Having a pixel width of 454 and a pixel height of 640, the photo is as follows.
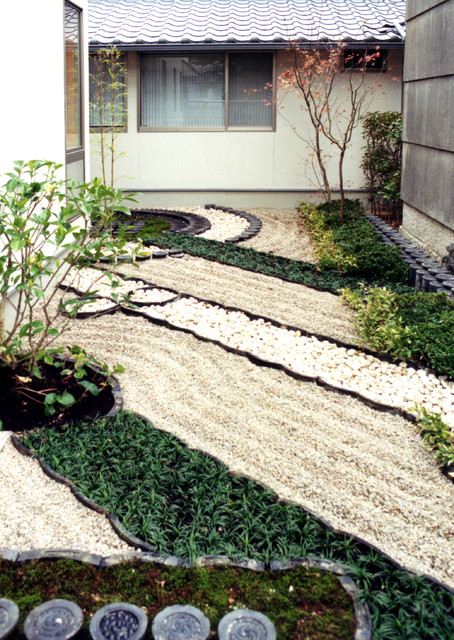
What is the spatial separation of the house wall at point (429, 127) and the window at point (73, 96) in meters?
4.02

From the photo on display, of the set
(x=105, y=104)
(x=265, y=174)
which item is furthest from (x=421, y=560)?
(x=105, y=104)

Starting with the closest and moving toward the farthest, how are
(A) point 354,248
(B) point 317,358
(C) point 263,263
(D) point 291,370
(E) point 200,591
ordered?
1. (E) point 200,591
2. (D) point 291,370
3. (B) point 317,358
4. (A) point 354,248
5. (C) point 263,263

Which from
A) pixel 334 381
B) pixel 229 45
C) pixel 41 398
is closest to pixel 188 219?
pixel 229 45

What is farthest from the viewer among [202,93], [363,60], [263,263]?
[202,93]

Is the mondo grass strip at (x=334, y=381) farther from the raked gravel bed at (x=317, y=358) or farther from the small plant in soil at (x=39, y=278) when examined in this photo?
the small plant in soil at (x=39, y=278)

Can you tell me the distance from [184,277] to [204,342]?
1.93m

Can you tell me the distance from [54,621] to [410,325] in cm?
365

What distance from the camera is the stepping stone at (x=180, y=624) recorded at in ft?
7.48

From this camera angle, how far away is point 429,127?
7.71 metres

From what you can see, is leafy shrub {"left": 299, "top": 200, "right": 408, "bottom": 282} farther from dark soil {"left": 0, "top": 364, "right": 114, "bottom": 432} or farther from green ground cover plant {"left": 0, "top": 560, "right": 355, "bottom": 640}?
green ground cover plant {"left": 0, "top": 560, "right": 355, "bottom": 640}

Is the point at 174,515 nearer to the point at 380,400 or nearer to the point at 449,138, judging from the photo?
the point at 380,400

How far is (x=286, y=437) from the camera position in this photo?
148 inches

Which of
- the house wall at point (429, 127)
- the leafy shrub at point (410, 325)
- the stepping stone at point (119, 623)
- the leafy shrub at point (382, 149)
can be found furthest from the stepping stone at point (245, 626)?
the leafy shrub at point (382, 149)

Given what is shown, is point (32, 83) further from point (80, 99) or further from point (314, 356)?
point (314, 356)
